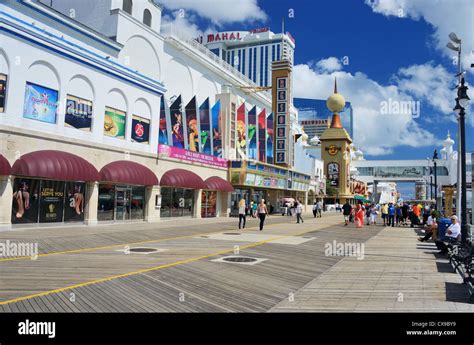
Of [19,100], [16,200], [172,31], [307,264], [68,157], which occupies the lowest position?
[307,264]

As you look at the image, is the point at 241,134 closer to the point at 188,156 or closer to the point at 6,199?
the point at 188,156

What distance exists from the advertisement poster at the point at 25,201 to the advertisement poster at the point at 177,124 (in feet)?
50.5

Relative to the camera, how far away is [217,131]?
37.0 metres

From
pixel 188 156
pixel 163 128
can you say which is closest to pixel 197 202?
pixel 188 156

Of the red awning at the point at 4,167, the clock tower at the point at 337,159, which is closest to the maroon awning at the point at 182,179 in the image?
the red awning at the point at 4,167

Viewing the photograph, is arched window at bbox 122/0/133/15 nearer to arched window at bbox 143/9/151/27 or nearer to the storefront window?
arched window at bbox 143/9/151/27

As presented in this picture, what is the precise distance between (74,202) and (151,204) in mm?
6285

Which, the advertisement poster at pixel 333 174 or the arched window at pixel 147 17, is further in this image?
the advertisement poster at pixel 333 174

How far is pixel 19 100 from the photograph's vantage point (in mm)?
17438

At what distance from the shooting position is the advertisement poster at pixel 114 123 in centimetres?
2294

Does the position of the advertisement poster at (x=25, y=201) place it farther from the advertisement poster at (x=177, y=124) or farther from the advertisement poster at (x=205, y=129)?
the advertisement poster at (x=205, y=129)
